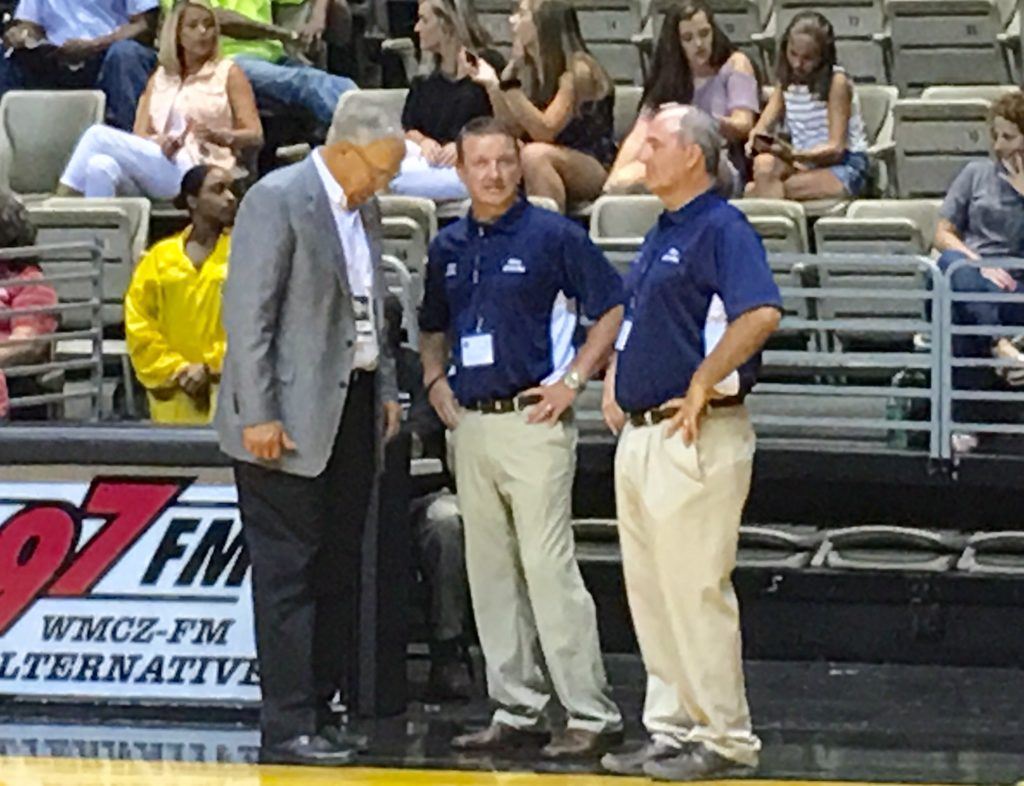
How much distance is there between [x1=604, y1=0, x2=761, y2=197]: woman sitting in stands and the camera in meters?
10.4

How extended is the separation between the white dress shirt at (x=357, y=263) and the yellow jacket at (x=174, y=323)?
1.59m

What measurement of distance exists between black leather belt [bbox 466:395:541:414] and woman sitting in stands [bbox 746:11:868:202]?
3.24 metres

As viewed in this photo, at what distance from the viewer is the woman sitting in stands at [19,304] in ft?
29.9

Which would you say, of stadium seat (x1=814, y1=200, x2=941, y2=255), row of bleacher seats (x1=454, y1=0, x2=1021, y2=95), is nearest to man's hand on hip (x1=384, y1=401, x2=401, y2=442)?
stadium seat (x1=814, y1=200, x2=941, y2=255)

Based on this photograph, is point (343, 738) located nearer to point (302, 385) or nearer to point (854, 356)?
point (302, 385)

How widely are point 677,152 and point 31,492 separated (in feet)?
7.60

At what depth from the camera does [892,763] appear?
718 cm

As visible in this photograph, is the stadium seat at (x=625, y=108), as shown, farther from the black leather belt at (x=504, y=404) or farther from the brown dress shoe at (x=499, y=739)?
the brown dress shoe at (x=499, y=739)

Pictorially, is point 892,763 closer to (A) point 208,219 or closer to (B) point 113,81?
(A) point 208,219

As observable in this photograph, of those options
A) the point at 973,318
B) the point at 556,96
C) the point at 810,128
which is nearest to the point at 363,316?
the point at 973,318

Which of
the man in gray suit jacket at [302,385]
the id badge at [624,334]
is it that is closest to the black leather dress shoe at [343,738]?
the man in gray suit jacket at [302,385]

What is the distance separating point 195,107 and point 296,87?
71cm

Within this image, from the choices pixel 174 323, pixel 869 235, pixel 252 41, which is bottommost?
pixel 174 323

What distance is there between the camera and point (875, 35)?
1178cm
